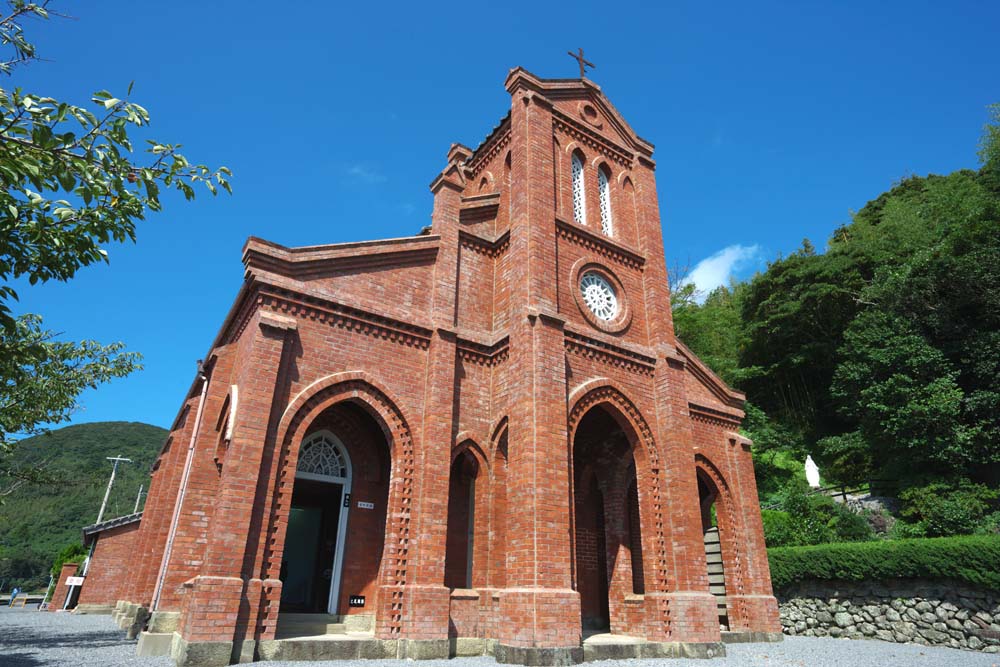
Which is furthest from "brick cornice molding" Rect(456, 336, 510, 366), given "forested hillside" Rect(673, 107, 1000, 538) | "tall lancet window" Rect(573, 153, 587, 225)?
"forested hillside" Rect(673, 107, 1000, 538)

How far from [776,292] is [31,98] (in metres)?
34.8

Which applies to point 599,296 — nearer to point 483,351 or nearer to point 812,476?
point 483,351

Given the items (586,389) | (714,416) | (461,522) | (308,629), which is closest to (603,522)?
(714,416)

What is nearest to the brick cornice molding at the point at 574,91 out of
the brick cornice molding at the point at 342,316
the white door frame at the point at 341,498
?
the brick cornice molding at the point at 342,316

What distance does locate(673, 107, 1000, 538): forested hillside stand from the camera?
2006cm

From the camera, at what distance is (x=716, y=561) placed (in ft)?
55.4

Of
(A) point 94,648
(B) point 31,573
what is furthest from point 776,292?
(B) point 31,573

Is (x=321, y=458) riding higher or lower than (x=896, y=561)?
higher

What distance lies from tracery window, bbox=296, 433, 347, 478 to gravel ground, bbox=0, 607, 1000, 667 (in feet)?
12.9

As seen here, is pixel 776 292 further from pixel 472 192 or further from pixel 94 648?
pixel 94 648

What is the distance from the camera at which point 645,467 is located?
14.0 meters

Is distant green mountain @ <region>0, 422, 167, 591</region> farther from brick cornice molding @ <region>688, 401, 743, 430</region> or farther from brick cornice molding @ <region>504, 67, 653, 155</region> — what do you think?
brick cornice molding @ <region>688, 401, 743, 430</region>

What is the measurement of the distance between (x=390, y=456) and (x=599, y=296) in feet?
23.1

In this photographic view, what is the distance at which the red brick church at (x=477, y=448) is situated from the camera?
10.5 m
